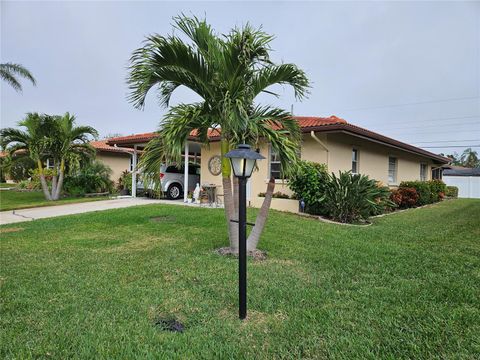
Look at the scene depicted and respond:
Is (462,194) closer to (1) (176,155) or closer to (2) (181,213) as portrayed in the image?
(2) (181,213)

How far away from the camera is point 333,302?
353cm

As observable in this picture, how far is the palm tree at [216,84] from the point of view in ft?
15.7

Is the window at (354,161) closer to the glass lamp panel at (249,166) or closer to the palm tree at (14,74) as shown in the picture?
the glass lamp panel at (249,166)

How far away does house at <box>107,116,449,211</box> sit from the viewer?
35.2 feet

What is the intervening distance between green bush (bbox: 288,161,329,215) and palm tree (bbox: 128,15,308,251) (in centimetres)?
472

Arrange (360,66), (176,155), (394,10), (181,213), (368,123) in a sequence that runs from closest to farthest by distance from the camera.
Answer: (176,155), (181,213), (394,10), (360,66), (368,123)

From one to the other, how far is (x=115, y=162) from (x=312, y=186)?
15.7 meters

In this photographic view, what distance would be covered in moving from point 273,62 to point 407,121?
47.7 m

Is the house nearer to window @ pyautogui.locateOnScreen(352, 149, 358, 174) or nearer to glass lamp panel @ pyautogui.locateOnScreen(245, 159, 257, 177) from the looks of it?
window @ pyautogui.locateOnScreen(352, 149, 358, 174)

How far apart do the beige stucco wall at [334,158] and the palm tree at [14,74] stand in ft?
33.0

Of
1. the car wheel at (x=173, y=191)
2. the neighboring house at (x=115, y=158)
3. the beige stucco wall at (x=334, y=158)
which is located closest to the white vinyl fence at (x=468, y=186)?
the beige stucco wall at (x=334, y=158)

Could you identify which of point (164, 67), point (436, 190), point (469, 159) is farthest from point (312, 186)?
point (469, 159)

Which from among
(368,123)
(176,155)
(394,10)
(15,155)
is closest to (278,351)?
(176,155)

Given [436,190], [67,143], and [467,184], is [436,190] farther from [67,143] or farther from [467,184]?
[67,143]
